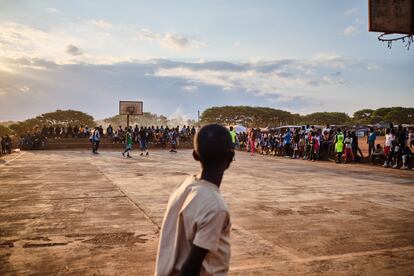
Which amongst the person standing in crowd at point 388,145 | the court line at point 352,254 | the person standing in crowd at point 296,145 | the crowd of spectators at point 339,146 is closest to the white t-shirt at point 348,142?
the crowd of spectators at point 339,146

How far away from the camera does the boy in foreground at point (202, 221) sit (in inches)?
63.6

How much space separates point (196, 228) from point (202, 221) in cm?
8

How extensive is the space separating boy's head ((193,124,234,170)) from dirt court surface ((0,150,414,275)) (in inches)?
93.5

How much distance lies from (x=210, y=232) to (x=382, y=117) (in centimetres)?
8940

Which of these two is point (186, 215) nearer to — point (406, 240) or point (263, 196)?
point (406, 240)

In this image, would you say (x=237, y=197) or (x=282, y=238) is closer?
(x=282, y=238)

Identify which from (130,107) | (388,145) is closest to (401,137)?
(388,145)

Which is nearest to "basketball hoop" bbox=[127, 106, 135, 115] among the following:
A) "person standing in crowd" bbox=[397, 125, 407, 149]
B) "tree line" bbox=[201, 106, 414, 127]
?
"person standing in crowd" bbox=[397, 125, 407, 149]

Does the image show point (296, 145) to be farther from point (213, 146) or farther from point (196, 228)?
point (196, 228)

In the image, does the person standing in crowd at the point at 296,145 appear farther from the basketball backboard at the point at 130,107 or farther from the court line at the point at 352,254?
the basketball backboard at the point at 130,107

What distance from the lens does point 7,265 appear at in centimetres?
393

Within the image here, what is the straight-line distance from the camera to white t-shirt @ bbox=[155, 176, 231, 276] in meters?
1.62

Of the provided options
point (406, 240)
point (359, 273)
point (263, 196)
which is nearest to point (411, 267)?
point (359, 273)

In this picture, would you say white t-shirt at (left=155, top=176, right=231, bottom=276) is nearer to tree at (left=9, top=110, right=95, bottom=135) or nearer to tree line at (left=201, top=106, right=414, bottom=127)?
tree at (left=9, top=110, right=95, bottom=135)
